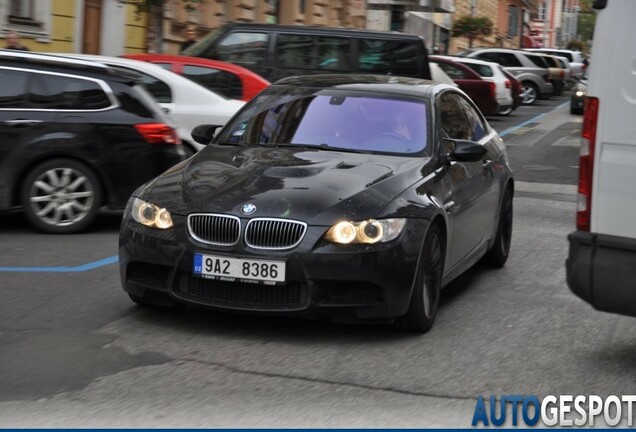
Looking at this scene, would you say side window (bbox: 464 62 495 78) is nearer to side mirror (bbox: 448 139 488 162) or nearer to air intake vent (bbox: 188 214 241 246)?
side mirror (bbox: 448 139 488 162)

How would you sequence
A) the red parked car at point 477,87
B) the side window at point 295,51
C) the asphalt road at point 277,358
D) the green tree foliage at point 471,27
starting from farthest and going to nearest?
the green tree foliage at point 471,27 → the red parked car at point 477,87 → the side window at point 295,51 → the asphalt road at point 277,358

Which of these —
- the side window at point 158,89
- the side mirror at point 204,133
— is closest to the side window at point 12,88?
the side window at point 158,89

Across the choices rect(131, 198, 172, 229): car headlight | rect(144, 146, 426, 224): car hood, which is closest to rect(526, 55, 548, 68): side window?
rect(144, 146, 426, 224): car hood

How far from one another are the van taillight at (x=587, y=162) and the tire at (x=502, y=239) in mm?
3167

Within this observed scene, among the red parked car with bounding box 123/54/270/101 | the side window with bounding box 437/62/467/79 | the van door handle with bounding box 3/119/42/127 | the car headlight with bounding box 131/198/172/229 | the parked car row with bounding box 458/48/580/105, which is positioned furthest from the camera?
the parked car row with bounding box 458/48/580/105

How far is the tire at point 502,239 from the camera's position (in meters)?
9.15

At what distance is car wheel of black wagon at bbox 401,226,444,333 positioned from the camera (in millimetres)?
6680

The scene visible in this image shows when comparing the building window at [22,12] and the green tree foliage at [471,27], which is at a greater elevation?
the green tree foliage at [471,27]

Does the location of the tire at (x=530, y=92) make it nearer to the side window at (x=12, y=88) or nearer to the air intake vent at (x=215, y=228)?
the side window at (x=12, y=88)

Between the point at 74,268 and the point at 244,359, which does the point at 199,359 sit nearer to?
the point at 244,359

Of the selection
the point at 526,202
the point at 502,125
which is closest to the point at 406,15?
the point at 502,125

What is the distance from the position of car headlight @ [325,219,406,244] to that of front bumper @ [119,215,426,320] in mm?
35

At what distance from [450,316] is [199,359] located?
1.93m

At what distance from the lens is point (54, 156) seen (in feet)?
34.2
